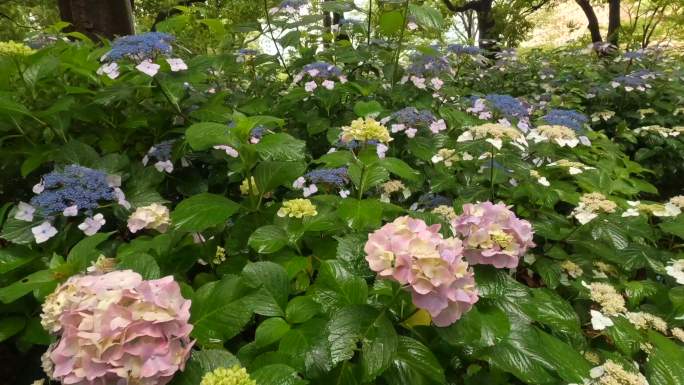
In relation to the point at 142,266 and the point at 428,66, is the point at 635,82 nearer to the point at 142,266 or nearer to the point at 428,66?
the point at 428,66

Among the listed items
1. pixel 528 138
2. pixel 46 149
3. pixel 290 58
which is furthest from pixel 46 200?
pixel 290 58

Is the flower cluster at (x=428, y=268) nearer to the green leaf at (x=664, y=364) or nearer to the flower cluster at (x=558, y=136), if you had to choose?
the green leaf at (x=664, y=364)

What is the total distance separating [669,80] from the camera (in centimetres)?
425

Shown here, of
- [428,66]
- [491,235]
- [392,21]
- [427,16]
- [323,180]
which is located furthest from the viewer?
[428,66]

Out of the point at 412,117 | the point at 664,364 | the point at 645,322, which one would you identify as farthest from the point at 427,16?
the point at 664,364

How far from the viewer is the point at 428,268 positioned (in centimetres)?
72

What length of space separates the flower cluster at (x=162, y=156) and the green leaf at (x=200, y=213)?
18.5 inches

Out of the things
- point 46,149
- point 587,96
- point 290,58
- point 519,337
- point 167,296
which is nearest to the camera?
point 167,296

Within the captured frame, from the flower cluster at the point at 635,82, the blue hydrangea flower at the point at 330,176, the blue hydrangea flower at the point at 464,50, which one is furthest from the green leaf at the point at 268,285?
the flower cluster at the point at 635,82

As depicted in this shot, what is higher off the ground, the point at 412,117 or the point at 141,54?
the point at 141,54

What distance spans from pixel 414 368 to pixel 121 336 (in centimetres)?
51

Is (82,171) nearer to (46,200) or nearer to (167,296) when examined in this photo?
(46,200)

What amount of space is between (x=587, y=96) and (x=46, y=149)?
172 inches

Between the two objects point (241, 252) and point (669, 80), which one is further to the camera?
point (669, 80)
